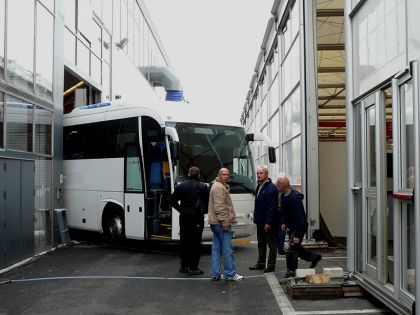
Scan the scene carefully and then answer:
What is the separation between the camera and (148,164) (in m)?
12.0

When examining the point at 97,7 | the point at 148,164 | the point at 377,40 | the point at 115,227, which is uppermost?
the point at 97,7

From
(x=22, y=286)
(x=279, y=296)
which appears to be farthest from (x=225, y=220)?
(x=22, y=286)

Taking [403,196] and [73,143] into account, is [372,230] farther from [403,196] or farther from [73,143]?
[73,143]

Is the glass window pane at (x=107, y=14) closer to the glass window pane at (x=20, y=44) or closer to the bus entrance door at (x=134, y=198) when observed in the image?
the glass window pane at (x=20, y=44)

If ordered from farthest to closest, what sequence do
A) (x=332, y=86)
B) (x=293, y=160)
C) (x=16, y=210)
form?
(x=332, y=86), (x=293, y=160), (x=16, y=210)

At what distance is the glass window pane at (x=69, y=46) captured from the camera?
47.7 feet

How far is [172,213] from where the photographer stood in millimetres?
11539

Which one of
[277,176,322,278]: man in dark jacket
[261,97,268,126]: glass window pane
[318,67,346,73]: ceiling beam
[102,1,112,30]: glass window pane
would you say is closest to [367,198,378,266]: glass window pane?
[277,176,322,278]: man in dark jacket

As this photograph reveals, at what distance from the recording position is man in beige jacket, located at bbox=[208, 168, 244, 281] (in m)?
8.80

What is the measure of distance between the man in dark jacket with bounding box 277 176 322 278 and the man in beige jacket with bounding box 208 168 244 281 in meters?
0.87

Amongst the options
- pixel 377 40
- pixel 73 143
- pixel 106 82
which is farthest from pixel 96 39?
pixel 377 40

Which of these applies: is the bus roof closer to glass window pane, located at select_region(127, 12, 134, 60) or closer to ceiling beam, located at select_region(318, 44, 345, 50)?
ceiling beam, located at select_region(318, 44, 345, 50)

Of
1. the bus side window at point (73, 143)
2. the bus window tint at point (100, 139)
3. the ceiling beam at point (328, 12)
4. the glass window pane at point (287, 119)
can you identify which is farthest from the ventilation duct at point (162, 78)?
the ceiling beam at point (328, 12)

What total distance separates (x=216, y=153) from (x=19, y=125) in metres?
4.12
